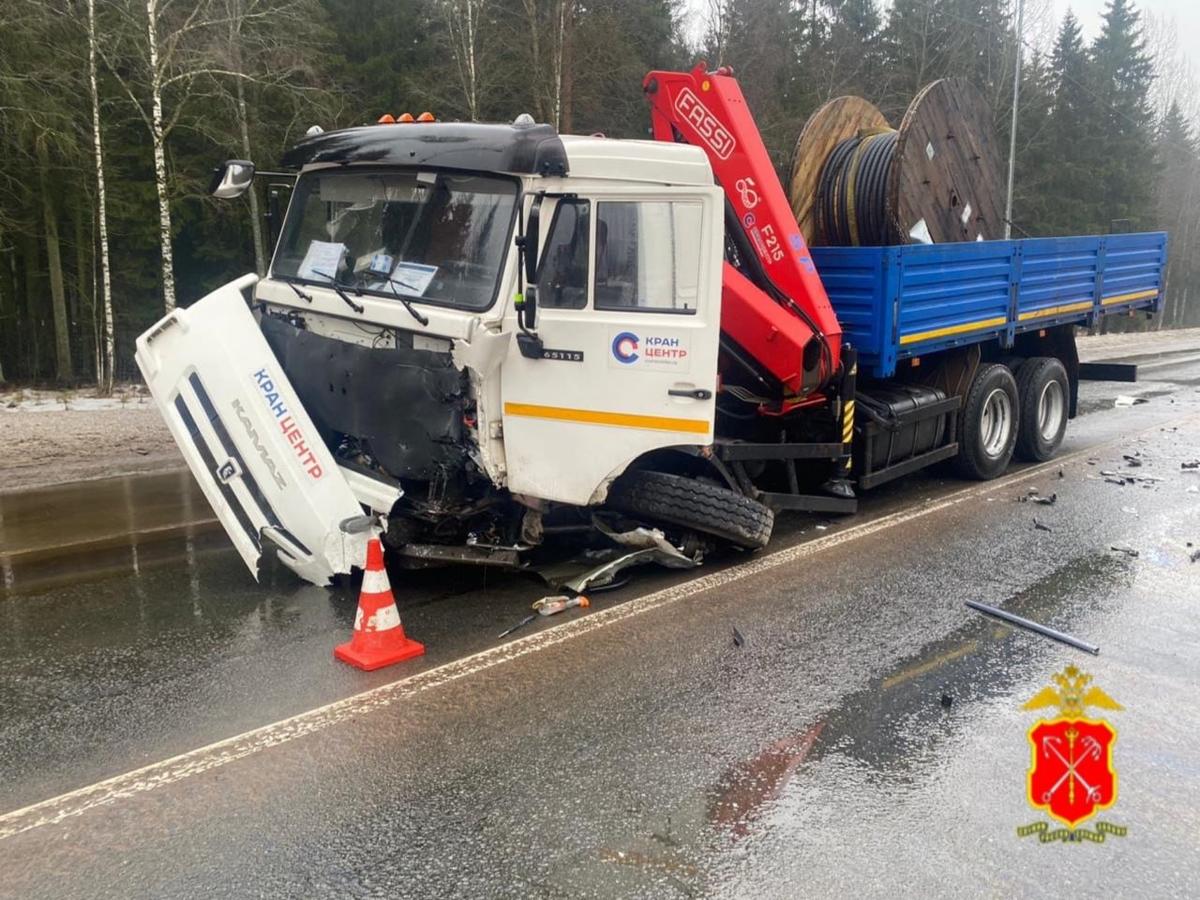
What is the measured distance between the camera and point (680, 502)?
564 centimetres

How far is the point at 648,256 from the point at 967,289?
152 inches

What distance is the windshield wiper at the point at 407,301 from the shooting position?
488cm

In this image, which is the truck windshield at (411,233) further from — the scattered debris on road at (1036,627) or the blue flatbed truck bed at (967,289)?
the scattered debris on road at (1036,627)

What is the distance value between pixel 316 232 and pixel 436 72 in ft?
56.5

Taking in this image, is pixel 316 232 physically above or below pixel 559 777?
above

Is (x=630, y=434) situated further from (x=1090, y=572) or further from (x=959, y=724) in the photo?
(x=1090, y=572)

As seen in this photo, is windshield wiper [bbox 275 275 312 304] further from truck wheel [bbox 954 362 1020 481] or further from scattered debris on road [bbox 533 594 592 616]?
truck wheel [bbox 954 362 1020 481]

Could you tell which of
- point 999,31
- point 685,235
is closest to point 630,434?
point 685,235

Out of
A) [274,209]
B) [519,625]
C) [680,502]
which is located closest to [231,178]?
[274,209]

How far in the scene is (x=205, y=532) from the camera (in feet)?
23.1

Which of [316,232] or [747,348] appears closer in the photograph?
[316,232]

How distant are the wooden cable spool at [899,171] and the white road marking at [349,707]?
112 inches

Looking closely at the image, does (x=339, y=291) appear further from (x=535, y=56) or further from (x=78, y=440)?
(x=535, y=56)

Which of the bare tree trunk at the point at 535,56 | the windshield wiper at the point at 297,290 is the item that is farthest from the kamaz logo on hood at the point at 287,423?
the bare tree trunk at the point at 535,56
